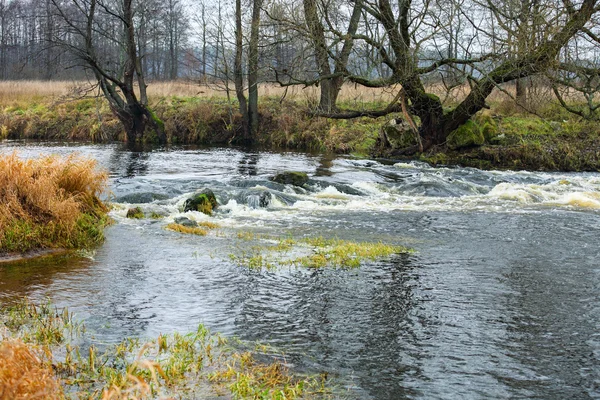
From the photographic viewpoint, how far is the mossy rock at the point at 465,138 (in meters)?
21.8

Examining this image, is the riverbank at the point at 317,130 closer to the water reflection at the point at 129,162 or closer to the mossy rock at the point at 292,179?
the water reflection at the point at 129,162

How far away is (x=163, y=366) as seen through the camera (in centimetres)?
501

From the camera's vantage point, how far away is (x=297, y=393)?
467 cm

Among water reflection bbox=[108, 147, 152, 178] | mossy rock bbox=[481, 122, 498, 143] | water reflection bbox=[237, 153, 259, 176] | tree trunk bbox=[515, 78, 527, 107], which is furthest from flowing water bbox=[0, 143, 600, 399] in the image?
mossy rock bbox=[481, 122, 498, 143]

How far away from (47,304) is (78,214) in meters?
3.59

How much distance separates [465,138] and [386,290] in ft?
50.4

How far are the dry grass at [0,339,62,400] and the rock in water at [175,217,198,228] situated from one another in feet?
24.8

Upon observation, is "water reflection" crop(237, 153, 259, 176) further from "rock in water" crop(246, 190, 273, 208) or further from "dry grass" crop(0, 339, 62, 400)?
"dry grass" crop(0, 339, 62, 400)

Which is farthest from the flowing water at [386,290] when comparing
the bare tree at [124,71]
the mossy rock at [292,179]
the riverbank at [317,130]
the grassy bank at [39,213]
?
the bare tree at [124,71]

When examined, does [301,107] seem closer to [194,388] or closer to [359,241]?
[359,241]

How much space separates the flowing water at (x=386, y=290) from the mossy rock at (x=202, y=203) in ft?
0.86

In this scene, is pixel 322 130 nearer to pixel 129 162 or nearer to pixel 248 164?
pixel 248 164

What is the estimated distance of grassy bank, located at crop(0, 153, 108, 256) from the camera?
8.83m

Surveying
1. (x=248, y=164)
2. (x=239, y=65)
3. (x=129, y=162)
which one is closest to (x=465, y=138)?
(x=248, y=164)
